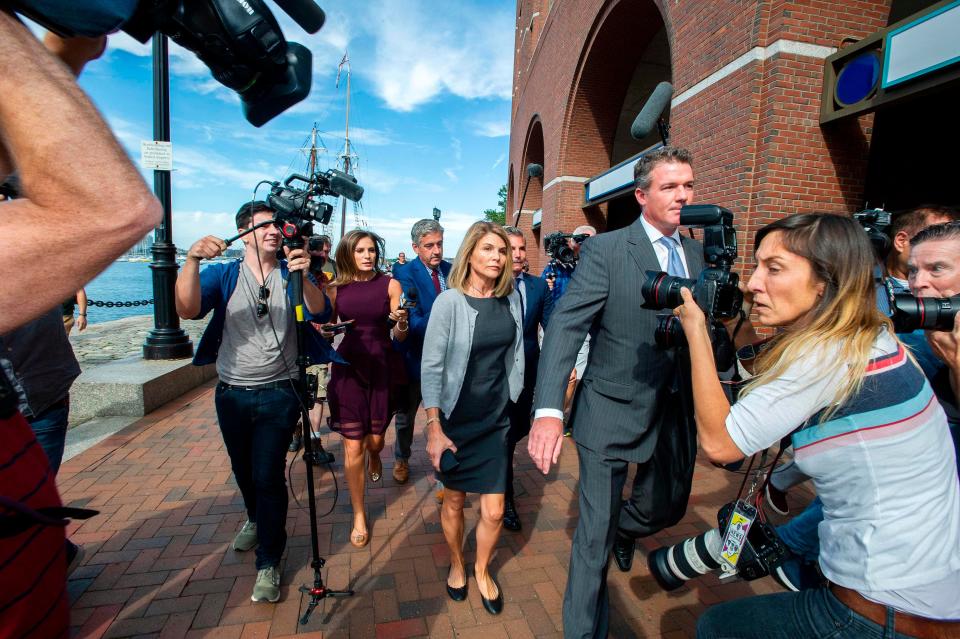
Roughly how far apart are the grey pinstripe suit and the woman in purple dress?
1376 mm

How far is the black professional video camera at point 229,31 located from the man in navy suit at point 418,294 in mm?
2358

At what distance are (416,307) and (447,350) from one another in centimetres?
106

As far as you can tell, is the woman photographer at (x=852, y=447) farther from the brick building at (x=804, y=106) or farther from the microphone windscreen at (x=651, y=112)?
the brick building at (x=804, y=106)

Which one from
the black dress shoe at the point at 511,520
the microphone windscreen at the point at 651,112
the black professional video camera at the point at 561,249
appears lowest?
the black dress shoe at the point at 511,520

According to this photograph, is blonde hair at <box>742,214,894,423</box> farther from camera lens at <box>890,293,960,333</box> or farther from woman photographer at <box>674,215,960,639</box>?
camera lens at <box>890,293,960,333</box>

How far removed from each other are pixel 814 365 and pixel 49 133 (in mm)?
1671

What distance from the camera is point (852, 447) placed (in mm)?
1252

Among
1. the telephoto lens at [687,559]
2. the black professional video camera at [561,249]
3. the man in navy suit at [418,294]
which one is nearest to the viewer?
the telephoto lens at [687,559]

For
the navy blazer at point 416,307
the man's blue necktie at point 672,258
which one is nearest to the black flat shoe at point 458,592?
the navy blazer at point 416,307

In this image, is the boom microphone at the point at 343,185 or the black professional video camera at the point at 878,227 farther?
the black professional video camera at the point at 878,227

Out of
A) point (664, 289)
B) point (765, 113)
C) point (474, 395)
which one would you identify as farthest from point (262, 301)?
point (765, 113)

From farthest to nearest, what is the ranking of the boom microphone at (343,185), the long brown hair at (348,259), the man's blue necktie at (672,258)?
the long brown hair at (348,259), the man's blue necktie at (672,258), the boom microphone at (343,185)

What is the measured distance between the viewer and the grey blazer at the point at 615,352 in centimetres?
215

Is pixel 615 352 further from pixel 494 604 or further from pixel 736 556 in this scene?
pixel 494 604
